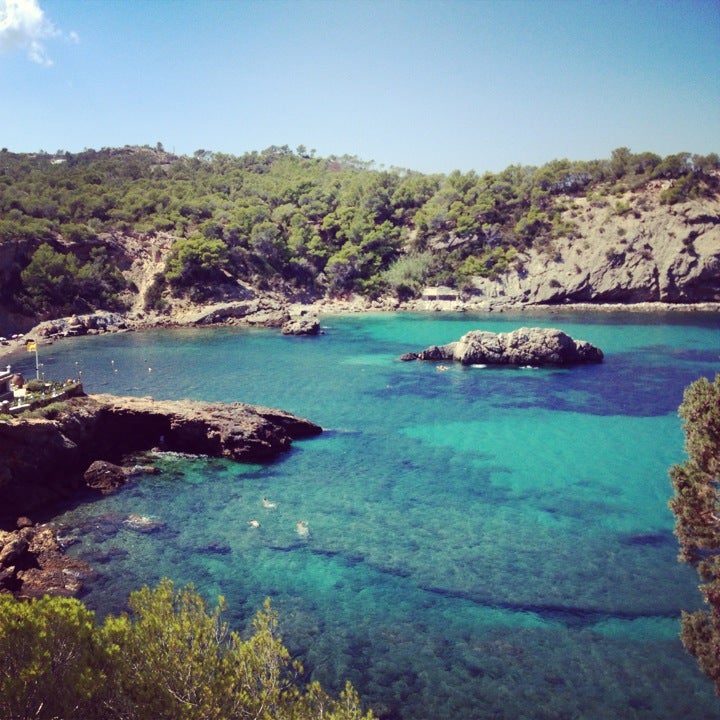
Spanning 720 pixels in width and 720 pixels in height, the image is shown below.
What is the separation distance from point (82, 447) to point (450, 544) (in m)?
17.4

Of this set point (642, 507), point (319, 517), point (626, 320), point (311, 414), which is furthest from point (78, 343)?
point (626, 320)

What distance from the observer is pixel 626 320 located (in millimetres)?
73000

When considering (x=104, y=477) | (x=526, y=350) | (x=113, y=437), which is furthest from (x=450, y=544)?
(x=526, y=350)

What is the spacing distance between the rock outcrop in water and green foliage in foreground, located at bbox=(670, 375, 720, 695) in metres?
38.2

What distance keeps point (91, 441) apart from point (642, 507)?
2406 cm

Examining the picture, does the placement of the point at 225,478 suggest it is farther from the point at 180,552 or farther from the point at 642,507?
the point at 642,507

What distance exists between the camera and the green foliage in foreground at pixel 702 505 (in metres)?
11.6

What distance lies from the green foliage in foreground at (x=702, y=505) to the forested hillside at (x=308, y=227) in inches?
2677

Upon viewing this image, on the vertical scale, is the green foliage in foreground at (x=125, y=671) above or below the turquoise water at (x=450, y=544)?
above

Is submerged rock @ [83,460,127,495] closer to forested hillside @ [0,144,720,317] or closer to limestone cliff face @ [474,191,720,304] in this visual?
forested hillside @ [0,144,720,317]

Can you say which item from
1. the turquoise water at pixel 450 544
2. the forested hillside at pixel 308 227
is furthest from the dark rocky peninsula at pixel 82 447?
the forested hillside at pixel 308 227

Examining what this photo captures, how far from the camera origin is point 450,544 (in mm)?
20812

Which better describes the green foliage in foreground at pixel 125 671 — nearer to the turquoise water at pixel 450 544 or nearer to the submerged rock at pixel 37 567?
the turquoise water at pixel 450 544

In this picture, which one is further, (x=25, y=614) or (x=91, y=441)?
(x=91, y=441)
